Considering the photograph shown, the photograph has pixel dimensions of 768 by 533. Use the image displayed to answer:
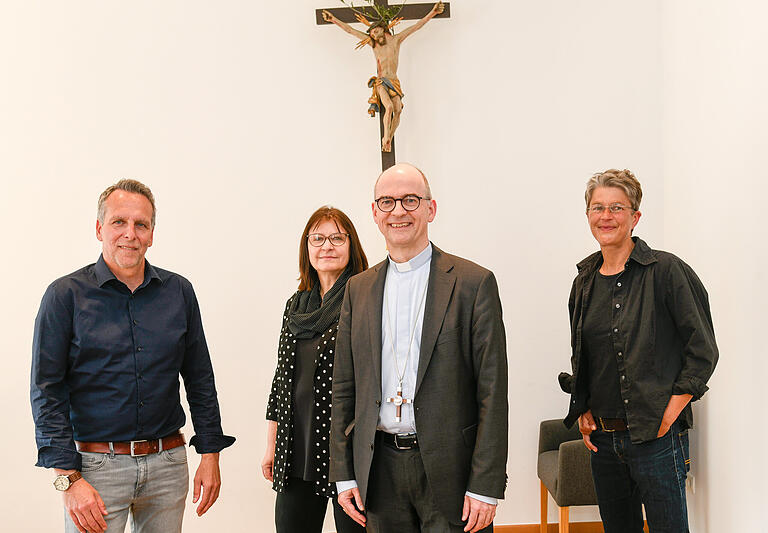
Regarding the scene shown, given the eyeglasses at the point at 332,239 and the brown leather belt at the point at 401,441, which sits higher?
the eyeglasses at the point at 332,239

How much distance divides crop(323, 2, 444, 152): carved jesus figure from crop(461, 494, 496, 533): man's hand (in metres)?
2.24

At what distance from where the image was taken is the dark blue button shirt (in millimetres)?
2168

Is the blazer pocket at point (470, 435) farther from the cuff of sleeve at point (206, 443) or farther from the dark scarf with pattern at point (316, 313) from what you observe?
the cuff of sleeve at point (206, 443)

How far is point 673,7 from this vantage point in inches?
147

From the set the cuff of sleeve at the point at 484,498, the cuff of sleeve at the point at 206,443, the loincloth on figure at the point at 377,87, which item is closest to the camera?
the cuff of sleeve at the point at 484,498

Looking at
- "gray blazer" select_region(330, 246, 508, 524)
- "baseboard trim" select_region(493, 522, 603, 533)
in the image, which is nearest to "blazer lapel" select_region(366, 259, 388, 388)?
"gray blazer" select_region(330, 246, 508, 524)

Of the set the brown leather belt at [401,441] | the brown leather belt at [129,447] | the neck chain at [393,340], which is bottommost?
the brown leather belt at [129,447]

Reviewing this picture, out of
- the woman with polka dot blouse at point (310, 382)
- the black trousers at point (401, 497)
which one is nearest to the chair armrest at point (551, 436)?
the woman with polka dot blouse at point (310, 382)

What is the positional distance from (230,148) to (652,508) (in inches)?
113

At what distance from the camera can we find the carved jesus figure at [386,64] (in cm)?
364

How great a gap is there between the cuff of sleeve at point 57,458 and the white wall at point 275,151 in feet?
6.07

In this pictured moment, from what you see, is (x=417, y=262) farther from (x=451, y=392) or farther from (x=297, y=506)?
(x=297, y=506)

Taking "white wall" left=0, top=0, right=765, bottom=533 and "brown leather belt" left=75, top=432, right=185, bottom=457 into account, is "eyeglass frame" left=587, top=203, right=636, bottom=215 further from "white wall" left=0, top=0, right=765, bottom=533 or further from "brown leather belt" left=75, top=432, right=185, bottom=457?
"brown leather belt" left=75, top=432, right=185, bottom=457

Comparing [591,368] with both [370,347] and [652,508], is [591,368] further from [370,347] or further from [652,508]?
[370,347]
